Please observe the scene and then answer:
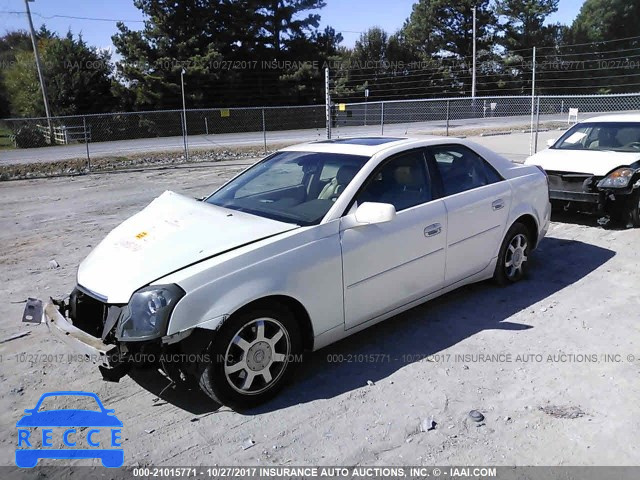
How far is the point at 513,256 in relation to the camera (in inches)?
209

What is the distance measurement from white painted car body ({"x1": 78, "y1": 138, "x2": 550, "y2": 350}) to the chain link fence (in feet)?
63.2

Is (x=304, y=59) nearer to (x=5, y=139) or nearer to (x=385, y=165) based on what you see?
(x=5, y=139)

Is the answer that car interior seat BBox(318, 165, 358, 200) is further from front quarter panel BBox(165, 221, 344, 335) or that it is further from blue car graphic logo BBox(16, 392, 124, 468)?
blue car graphic logo BBox(16, 392, 124, 468)

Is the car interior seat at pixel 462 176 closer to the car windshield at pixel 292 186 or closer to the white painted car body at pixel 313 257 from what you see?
the white painted car body at pixel 313 257

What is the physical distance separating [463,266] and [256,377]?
7.17 ft

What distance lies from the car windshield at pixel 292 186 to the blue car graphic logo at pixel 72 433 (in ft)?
5.62

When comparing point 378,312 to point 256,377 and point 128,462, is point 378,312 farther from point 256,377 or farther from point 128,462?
point 128,462

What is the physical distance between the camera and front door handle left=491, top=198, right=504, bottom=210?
486cm

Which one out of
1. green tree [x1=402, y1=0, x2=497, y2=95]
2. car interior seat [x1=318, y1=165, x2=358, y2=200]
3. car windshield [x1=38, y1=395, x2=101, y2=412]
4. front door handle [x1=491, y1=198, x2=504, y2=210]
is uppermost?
green tree [x1=402, y1=0, x2=497, y2=95]

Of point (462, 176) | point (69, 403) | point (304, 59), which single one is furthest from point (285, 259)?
point (304, 59)

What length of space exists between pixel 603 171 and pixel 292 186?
496cm

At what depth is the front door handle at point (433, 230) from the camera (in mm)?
4209

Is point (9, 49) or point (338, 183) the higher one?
point (9, 49)

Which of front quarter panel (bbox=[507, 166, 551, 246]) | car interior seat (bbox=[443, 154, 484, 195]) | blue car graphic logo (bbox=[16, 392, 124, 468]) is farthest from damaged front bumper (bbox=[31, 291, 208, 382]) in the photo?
front quarter panel (bbox=[507, 166, 551, 246])
